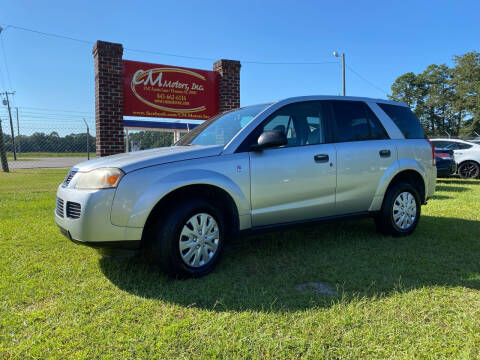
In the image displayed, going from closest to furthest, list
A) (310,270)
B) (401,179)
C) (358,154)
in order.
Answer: (310,270) → (358,154) → (401,179)

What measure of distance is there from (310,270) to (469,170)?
524 inches

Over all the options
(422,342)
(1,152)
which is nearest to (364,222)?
(422,342)

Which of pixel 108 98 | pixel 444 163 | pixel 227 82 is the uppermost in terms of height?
pixel 227 82

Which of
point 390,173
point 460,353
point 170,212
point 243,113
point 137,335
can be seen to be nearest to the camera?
point 460,353

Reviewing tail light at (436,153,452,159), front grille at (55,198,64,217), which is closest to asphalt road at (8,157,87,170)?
tail light at (436,153,452,159)

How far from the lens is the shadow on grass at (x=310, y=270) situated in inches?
119

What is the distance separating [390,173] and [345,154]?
0.80 m

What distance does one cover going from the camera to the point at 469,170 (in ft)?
46.3

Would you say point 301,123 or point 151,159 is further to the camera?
point 301,123

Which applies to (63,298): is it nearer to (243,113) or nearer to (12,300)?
(12,300)

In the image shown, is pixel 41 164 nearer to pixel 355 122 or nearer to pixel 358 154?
Result: pixel 355 122

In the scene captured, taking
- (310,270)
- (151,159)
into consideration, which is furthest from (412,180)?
(151,159)

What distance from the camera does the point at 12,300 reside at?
9.85 ft

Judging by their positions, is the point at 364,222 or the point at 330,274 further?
the point at 364,222
